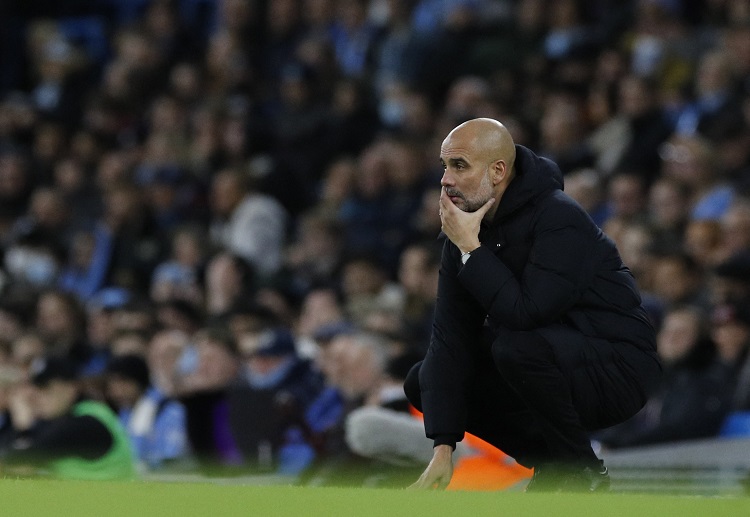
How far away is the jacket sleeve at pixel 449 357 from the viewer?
4660 mm

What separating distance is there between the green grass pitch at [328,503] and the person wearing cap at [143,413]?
4780 mm

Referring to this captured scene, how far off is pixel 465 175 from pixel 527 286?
1.37 feet

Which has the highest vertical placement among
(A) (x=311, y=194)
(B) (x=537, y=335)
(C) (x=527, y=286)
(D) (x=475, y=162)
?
(A) (x=311, y=194)

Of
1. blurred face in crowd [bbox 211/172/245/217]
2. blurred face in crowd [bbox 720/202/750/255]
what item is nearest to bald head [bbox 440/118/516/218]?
Result: blurred face in crowd [bbox 720/202/750/255]

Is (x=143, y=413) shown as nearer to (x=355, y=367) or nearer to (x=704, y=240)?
(x=355, y=367)

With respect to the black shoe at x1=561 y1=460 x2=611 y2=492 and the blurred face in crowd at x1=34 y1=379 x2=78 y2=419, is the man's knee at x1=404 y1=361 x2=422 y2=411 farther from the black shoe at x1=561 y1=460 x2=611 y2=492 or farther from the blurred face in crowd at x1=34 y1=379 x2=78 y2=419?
the blurred face in crowd at x1=34 y1=379 x2=78 y2=419

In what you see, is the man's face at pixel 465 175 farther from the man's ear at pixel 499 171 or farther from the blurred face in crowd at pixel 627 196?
the blurred face in crowd at pixel 627 196

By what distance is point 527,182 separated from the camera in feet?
15.1

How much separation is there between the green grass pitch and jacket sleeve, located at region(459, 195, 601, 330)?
3.11ft

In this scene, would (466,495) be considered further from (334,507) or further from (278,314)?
(278,314)

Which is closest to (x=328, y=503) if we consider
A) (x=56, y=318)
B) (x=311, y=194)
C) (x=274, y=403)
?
(x=274, y=403)

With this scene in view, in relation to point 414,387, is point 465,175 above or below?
above

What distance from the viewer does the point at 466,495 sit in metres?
3.47

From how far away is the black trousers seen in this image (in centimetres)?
441
